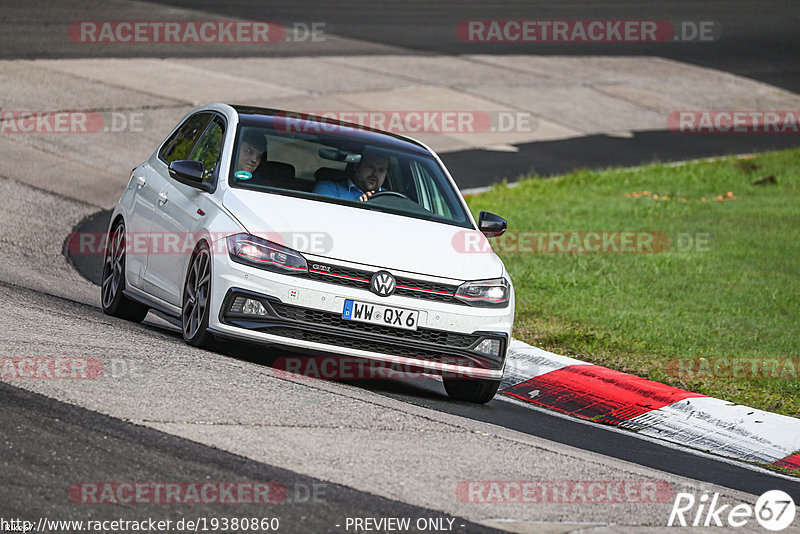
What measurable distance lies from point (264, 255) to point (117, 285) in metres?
2.32

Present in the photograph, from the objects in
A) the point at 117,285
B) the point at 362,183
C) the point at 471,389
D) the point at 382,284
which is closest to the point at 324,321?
the point at 382,284

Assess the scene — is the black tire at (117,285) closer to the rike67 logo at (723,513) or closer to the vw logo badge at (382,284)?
the vw logo badge at (382,284)

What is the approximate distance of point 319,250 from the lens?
757 cm

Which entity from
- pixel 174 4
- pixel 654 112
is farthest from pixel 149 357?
pixel 174 4

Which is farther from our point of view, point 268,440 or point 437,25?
point 437,25

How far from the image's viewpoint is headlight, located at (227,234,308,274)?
752cm

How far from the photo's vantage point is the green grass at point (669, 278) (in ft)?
33.9

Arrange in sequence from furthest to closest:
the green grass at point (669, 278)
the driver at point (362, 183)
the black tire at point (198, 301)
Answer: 1. the green grass at point (669, 278)
2. the driver at point (362, 183)
3. the black tire at point (198, 301)

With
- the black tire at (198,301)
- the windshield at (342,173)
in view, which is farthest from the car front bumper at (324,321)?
the windshield at (342,173)

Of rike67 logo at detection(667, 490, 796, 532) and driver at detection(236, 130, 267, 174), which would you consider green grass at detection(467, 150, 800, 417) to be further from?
driver at detection(236, 130, 267, 174)

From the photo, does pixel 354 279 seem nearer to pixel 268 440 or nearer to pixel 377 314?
pixel 377 314

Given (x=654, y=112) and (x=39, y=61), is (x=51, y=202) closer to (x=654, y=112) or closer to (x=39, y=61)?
(x=39, y=61)

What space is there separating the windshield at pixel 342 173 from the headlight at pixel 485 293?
2.51 feet

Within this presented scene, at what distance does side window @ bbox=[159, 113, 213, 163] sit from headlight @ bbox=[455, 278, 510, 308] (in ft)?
8.78
